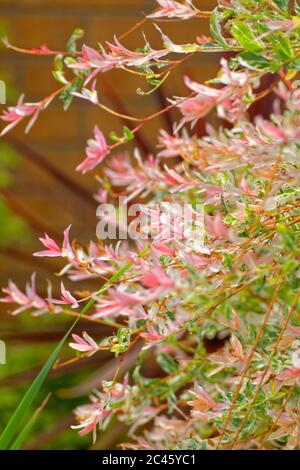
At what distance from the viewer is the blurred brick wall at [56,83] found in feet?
6.63

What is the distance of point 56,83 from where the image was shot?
202 cm

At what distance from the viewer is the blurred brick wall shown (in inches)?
79.6

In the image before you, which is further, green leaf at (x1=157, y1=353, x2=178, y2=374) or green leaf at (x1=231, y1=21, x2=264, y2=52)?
green leaf at (x1=157, y1=353, x2=178, y2=374)

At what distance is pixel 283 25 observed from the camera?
1.63 feet

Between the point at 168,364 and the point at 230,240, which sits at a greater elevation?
the point at 230,240

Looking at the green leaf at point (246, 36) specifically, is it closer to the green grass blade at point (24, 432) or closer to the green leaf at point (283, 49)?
the green leaf at point (283, 49)

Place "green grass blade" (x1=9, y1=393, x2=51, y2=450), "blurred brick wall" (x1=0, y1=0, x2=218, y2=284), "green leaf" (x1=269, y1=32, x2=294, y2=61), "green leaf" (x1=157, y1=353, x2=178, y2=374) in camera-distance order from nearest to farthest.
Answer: "green leaf" (x1=269, y1=32, x2=294, y2=61), "green grass blade" (x1=9, y1=393, x2=51, y2=450), "green leaf" (x1=157, y1=353, x2=178, y2=374), "blurred brick wall" (x1=0, y1=0, x2=218, y2=284)

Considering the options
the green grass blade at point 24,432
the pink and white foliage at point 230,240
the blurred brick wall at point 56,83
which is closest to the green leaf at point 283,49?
the pink and white foliage at point 230,240

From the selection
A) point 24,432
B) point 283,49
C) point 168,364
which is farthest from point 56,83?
point 283,49

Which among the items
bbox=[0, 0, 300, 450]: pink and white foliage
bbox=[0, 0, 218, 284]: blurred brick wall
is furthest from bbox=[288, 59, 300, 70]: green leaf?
bbox=[0, 0, 218, 284]: blurred brick wall

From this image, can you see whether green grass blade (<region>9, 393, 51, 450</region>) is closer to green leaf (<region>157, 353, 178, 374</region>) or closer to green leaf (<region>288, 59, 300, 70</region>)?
green leaf (<region>157, 353, 178, 374</region>)

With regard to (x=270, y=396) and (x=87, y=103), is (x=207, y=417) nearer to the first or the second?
(x=270, y=396)

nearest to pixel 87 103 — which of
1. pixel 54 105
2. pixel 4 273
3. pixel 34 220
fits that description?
pixel 54 105

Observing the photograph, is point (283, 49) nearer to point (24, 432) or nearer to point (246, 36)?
point (246, 36)
